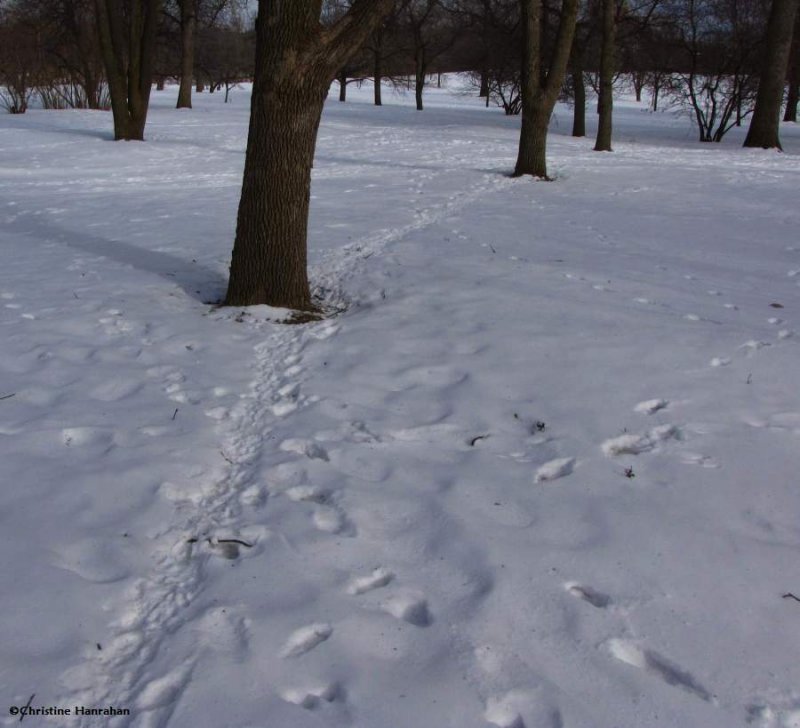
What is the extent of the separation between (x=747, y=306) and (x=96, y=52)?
1136 inches

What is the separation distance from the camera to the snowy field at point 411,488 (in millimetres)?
2250

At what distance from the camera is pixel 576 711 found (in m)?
2.13

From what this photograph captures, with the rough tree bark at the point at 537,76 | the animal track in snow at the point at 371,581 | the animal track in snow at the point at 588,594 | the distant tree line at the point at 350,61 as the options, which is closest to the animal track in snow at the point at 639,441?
the animal track in snow at the point at 588,594

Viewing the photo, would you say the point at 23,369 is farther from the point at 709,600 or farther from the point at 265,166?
the point at 709,600

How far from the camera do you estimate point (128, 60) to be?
16.2 metres

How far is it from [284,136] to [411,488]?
312cm

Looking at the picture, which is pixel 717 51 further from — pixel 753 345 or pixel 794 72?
pixel 753 345

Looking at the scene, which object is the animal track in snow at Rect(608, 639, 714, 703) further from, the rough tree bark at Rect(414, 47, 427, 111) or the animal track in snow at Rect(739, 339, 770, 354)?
the rough tree bark at Rect(414, 47, 427, 111)

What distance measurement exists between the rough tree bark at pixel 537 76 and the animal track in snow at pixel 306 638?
10.5m

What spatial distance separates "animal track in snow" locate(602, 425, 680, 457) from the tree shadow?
3826mm

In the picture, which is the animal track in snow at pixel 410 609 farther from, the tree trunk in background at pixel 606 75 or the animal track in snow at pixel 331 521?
the tree trunk in background at pixel 606 75

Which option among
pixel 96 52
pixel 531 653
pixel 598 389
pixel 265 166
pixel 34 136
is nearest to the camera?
pixel 531 653

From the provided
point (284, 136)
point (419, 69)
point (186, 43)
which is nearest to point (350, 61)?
point (284, 136)

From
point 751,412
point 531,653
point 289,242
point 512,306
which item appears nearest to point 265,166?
point 289,242
